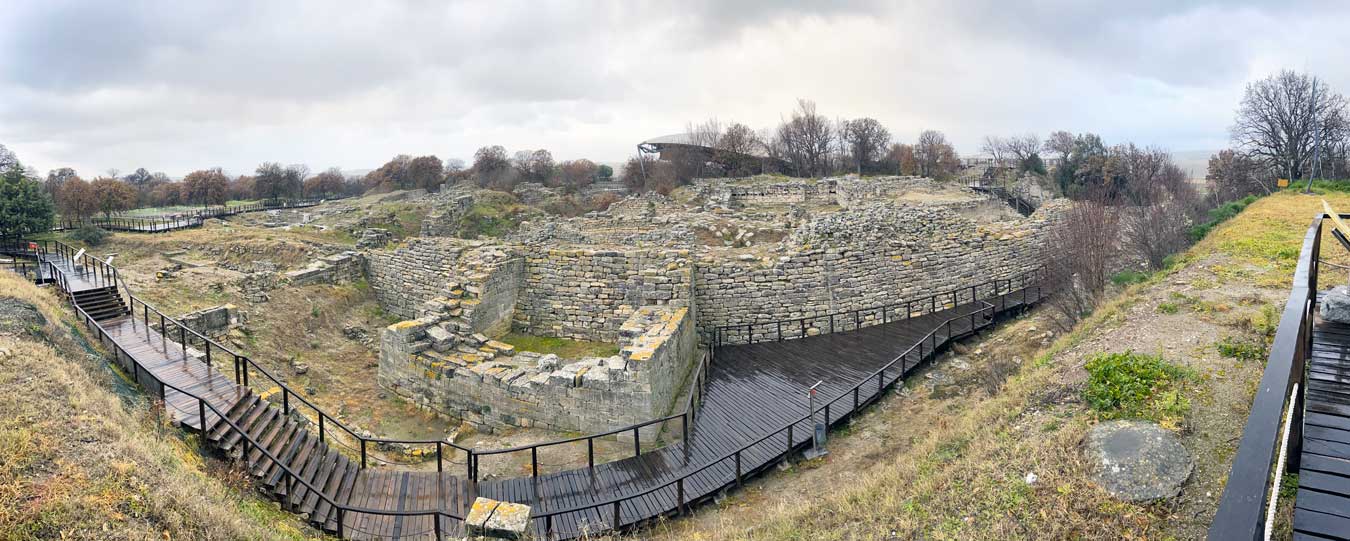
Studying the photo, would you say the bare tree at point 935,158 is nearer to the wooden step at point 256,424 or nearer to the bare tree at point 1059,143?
the bare tree at point 1059,143

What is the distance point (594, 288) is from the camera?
49.0 ft

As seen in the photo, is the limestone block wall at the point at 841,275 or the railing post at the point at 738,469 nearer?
the railing post at the point at 738,469

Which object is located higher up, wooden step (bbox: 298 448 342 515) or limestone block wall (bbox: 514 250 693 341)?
limestone block wall (bbox: 514 250 693 341)

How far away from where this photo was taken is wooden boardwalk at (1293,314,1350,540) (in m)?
2.94

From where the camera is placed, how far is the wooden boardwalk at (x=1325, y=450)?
9.66 feet

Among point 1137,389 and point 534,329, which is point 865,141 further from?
point 1137,389

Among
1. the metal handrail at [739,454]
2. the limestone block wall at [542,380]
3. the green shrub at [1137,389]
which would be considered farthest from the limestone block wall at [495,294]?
the green shrub at [1137,389]

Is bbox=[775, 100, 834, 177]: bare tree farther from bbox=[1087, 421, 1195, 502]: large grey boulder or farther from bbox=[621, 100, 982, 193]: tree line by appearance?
bbox=[1087, 421, 1195, 502]: large grey boulder

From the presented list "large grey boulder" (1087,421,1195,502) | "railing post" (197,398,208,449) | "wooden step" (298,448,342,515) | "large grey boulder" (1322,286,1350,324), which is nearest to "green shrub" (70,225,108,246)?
"wooden step" (298,448,342,515)

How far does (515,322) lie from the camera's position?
51.1 ft

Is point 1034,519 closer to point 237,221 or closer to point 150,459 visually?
point 150,459

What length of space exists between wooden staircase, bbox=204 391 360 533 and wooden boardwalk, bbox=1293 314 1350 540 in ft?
28.4

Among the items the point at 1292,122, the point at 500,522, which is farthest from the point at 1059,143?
the point at 500,522

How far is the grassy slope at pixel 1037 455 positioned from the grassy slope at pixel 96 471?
4840mm
